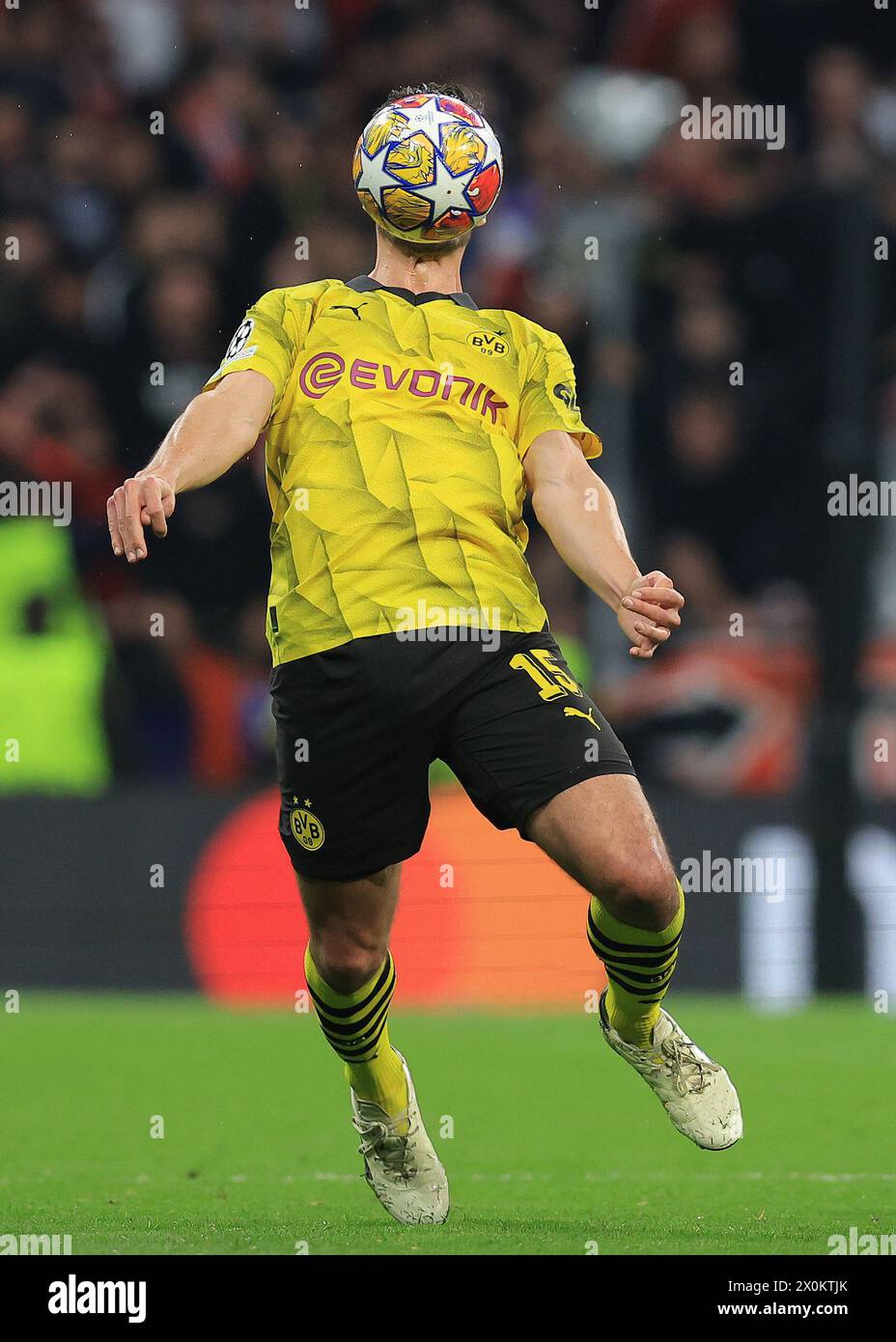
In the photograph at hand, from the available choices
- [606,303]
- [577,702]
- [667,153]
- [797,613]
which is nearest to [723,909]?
[797,613]

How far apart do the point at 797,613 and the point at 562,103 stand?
12.2 ft

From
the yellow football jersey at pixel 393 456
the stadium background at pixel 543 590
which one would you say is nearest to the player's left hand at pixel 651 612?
the yellow football jersey at pixel 393 456

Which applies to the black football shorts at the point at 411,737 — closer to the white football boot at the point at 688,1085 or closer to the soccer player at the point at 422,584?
the soccer player at the point at 422,584

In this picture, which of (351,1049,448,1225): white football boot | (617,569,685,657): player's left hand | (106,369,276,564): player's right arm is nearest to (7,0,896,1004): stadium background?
(351,1049,448,1225): white football boot

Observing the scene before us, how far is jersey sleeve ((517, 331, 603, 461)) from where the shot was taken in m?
5.65

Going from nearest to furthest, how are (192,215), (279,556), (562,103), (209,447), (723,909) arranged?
1. (209,447)
2. (279,556)
3. (723,909)
4. (192,215)
5. (562,103)

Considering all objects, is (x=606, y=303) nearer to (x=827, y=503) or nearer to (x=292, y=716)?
(x=827, y=503)

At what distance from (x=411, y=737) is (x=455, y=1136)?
8.81 feet

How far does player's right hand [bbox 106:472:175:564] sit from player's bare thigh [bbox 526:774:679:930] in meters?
1.20

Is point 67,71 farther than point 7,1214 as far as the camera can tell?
Yes

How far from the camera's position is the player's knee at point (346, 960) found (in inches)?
221

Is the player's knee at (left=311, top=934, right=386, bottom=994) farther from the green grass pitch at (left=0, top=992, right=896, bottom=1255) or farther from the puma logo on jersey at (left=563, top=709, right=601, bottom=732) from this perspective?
the puma logo on jersey at (left=563, top=709, right=601, bottom=732)

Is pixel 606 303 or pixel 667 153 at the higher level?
pixel 667 153

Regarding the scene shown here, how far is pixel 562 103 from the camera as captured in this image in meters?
13.6
